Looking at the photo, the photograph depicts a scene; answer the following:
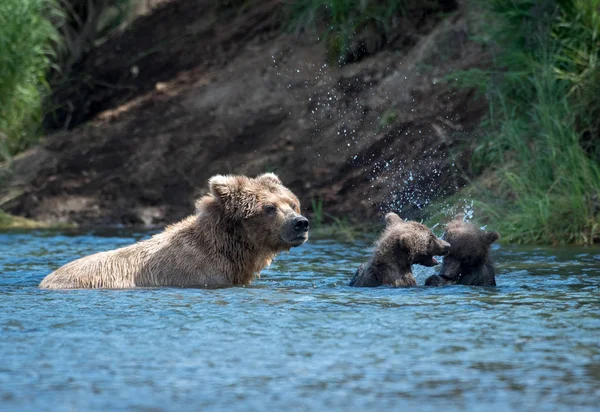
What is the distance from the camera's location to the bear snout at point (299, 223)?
9414 mm

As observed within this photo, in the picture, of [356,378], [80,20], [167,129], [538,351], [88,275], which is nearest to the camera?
[356,378]

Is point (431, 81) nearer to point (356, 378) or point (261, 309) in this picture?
point (261, 309)

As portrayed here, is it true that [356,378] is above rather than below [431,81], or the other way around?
below

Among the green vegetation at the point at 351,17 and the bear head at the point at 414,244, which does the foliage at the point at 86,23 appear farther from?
the bear head at the point at 414,244

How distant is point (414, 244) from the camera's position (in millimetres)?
9422

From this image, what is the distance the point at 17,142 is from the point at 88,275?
11.1 meters

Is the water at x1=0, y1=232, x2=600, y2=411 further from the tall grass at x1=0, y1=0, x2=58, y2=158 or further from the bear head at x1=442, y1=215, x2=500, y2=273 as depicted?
the tall grass at x1=0, y1=0, x2=58, y2=158

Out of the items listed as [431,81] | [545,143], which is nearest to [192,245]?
[545,143]

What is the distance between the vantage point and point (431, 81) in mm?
17969

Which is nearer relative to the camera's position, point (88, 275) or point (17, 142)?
point (88, 275)

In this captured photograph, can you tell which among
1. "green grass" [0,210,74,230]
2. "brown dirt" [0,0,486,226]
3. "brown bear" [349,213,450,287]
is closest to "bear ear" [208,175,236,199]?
"brown bear" [349,213,450,287]

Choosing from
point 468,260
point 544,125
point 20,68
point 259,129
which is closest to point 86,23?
point 20,68

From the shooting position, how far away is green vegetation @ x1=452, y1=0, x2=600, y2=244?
43.5 feet

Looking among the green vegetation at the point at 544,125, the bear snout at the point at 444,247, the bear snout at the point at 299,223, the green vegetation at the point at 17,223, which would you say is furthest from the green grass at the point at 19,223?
the bear snout at the point at 444,247
